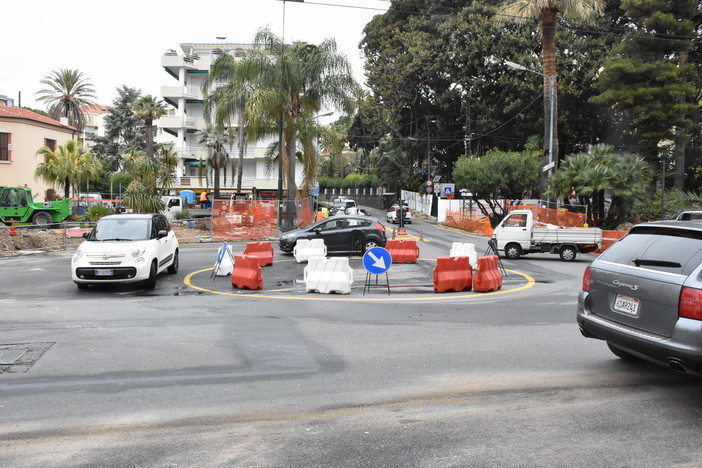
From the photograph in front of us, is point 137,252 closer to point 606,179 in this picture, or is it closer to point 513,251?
point 513,251

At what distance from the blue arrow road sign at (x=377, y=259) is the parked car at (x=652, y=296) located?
6.18m

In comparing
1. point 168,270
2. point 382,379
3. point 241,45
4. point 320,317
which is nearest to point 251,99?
point 168,270

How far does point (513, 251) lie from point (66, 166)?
25452 millimetres

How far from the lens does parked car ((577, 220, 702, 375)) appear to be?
5.13m

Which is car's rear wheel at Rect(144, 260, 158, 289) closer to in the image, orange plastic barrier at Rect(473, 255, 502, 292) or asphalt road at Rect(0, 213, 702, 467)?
asphalt road at Rect(0, 213, 702, 467)

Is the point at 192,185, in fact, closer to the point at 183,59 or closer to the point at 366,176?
the point at 183,59

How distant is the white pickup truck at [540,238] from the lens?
2003 centimetres

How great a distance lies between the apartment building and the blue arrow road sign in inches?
1757

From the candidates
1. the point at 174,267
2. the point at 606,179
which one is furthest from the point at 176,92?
the point at 174,267

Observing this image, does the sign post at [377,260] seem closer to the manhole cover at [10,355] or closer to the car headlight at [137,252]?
the car headlight at [137,252]

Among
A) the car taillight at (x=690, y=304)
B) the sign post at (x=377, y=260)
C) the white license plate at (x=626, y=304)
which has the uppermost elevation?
the car taillight at (x=690, y=304)

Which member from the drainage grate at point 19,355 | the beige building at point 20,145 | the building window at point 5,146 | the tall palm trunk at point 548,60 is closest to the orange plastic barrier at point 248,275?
the drainage grate at point 19,355

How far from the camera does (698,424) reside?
4.96 meters

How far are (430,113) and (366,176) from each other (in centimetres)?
3520
